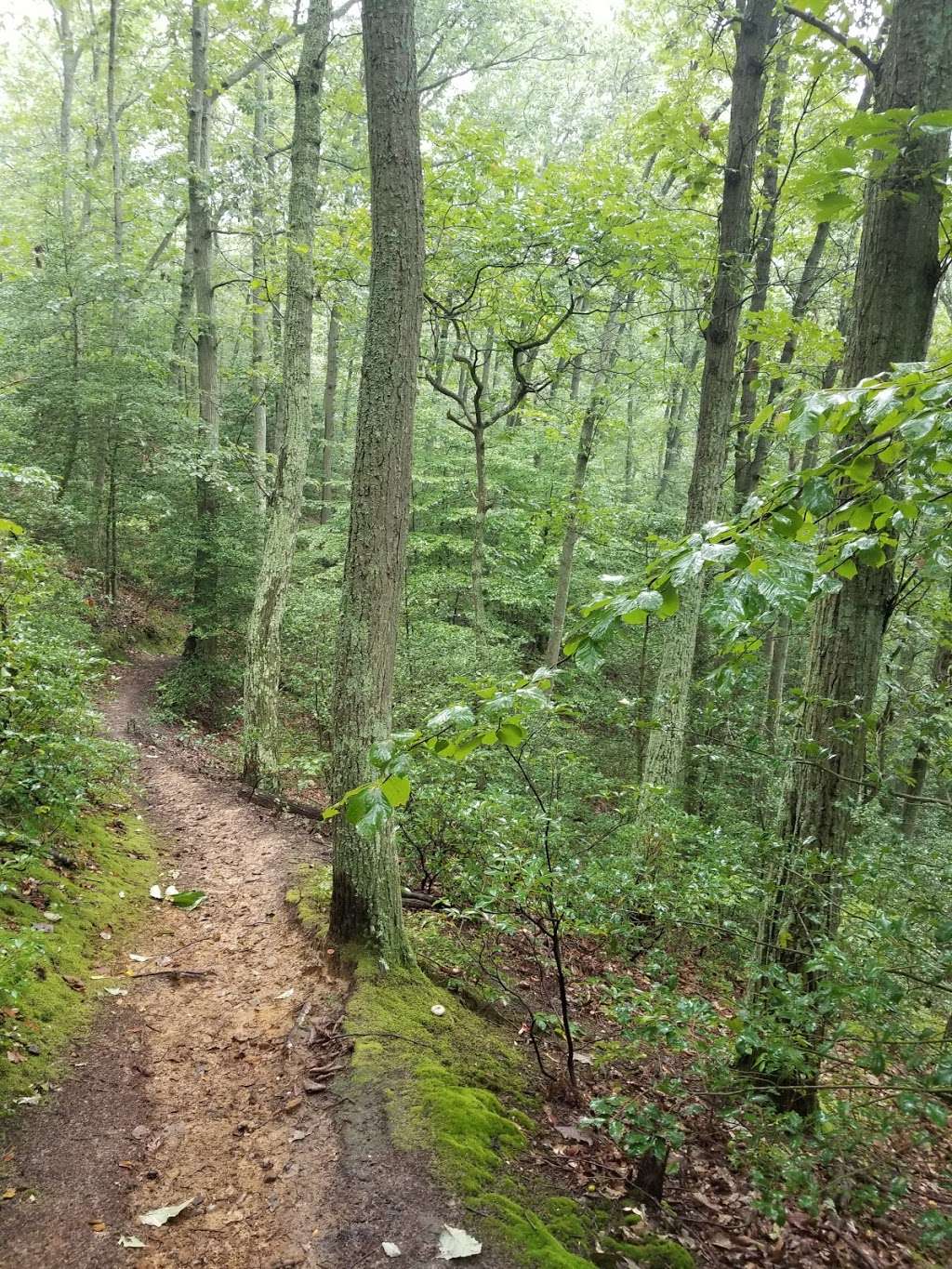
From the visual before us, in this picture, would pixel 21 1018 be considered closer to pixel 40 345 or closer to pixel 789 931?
pixel 789 931

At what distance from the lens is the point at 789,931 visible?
10.2 ft

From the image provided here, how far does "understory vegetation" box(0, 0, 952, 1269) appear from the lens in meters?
2.24

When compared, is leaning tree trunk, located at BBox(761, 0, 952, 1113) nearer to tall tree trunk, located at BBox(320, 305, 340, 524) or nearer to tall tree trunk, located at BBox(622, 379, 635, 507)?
tall tree trunk, located at BBox(622, 379, 635, 507)

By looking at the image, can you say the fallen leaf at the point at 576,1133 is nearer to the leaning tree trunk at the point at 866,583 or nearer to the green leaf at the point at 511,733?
the leaning tree trunk at the point at 866,583

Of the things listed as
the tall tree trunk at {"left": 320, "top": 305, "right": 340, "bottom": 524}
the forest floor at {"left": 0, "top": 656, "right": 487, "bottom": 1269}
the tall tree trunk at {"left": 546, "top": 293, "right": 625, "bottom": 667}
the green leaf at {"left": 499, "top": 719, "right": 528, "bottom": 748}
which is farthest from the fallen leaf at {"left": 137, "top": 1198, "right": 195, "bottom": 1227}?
the tall tree trunk at {"left": 320, "top": 305, "right": 340, "bottom": 524}

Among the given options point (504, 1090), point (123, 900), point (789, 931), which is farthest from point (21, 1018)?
point (789, 931)

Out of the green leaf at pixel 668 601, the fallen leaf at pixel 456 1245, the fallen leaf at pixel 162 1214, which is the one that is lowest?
the fallen leaf at pixel 162 1214

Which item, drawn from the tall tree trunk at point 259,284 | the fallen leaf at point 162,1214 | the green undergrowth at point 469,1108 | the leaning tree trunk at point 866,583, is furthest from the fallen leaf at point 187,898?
the tall tree trunk at point 259,284

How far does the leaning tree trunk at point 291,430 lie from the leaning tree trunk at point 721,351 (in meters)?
4.49

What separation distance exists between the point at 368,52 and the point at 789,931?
5276 mm

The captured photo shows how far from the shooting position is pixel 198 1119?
3.23 metres

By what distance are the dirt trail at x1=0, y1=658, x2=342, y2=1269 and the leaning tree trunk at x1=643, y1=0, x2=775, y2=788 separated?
368cm

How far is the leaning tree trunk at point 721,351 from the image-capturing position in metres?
6.31

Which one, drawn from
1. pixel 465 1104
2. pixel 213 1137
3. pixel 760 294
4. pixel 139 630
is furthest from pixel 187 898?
pixel 139 630
